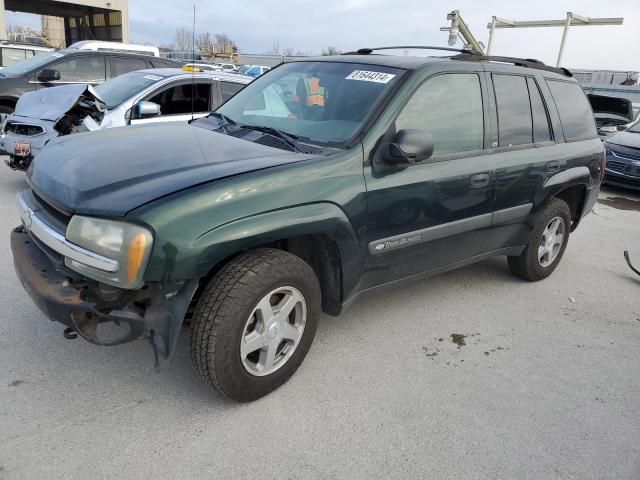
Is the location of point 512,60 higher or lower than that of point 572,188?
higher

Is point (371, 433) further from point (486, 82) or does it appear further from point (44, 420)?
point (486, 82)

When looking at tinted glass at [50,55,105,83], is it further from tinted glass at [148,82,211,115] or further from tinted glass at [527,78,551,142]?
tinted glass at [527,78,551,142]

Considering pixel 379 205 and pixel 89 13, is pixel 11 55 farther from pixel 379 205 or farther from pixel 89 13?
pixel 89 13

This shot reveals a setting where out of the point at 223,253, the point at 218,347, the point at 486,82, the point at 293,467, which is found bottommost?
the point at 293,467

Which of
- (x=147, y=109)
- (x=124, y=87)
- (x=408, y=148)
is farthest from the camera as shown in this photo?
(x=124, y=87)

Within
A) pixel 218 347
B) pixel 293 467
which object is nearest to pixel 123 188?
pixel 218 347

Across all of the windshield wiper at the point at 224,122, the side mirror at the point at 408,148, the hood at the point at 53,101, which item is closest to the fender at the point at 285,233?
the side mirror at the point at 408,148

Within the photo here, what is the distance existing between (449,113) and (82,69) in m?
7.07

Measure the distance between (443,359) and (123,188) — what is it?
84.3 inches

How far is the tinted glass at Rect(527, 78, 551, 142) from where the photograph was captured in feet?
12.9

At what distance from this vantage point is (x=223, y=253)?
7.47 ft

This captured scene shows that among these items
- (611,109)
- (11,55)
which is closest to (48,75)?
(11,55)

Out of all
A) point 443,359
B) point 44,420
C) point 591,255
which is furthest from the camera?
point 591,255

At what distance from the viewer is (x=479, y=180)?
11.2 feet
